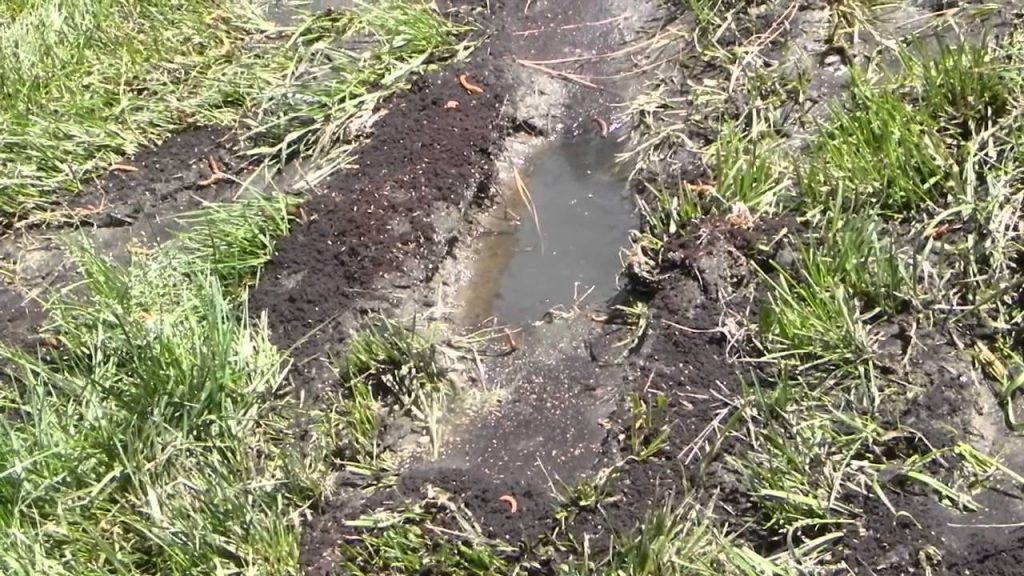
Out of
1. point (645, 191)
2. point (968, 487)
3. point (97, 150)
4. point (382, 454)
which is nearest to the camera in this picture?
point (968, 487)

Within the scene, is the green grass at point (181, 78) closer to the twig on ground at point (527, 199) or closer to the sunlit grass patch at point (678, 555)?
the twig on ground at point (527, 199)

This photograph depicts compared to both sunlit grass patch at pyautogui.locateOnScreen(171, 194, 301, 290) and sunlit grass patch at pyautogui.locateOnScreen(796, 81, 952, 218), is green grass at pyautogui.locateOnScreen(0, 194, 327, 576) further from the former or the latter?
sunlit grass patch at pyautogui.locateOnScreen(796, 81, 952, 218)

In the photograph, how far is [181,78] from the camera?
4199 mm

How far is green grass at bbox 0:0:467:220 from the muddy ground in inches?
5.0

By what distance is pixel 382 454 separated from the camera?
3039 millimetres

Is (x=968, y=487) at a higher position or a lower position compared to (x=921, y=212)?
lower

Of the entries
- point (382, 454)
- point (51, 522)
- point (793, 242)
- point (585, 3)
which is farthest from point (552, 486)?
point (585, 3)

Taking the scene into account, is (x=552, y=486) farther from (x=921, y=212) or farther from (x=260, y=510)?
(x=921, y=212)

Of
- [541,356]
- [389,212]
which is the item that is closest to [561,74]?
[389,212]

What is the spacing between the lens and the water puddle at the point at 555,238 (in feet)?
11.1

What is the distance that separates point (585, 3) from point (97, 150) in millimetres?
2007

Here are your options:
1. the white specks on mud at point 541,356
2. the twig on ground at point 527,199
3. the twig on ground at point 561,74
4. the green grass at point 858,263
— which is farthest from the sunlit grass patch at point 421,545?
the twig on ground at point 561,74

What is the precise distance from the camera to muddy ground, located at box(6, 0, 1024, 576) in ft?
9.04

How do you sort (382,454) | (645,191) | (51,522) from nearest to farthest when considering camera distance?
(51,522)
(382,454)
(645,191)
